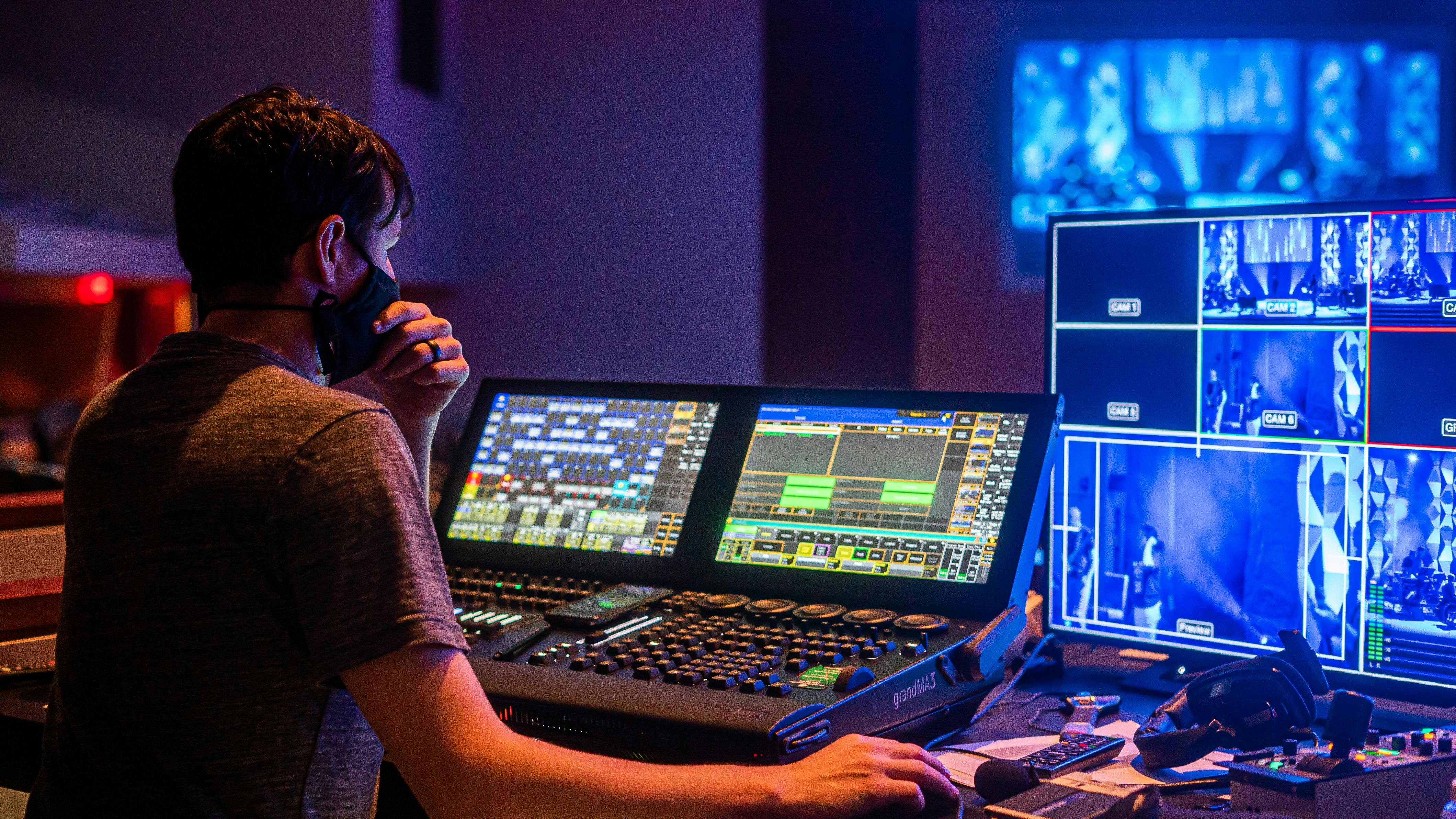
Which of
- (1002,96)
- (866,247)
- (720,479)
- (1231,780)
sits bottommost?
(1231,780)

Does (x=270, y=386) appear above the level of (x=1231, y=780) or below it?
above

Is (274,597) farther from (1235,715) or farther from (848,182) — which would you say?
(848,182)

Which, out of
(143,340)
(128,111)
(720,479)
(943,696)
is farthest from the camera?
(143,340)

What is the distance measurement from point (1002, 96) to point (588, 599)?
3.36 metres

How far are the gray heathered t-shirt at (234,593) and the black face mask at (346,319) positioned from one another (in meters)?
0.09

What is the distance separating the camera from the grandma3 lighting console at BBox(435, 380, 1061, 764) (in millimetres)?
1035

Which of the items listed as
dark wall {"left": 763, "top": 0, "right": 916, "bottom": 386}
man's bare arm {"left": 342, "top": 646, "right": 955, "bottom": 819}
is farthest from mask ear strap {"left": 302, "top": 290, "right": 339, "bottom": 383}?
dark wall {"left": 763, "top": 0, "right": 916, "bottom": 386}

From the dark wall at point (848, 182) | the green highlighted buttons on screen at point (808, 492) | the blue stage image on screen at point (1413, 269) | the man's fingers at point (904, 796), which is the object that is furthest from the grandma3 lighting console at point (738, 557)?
the dark wall at point (848, 182)

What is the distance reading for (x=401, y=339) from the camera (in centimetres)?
117

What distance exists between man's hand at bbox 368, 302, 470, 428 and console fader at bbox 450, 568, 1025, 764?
26cm

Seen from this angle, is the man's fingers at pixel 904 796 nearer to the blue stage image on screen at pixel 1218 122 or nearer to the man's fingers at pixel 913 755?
the man's fingers at pixel 913 755

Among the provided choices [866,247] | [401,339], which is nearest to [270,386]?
[401,339]

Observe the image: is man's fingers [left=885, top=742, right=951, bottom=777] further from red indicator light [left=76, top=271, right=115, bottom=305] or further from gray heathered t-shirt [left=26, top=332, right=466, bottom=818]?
red indicator light [left=76, top=271, right=115, bottom=305]

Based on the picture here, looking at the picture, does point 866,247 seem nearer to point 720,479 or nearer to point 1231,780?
point 720,479
